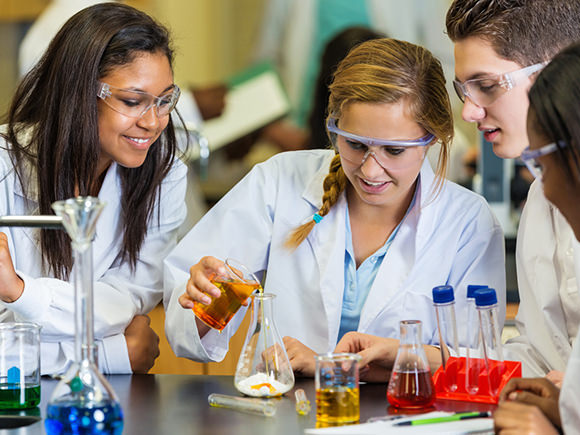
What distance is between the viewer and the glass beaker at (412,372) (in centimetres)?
152

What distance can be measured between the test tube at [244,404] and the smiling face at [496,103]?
0.84m

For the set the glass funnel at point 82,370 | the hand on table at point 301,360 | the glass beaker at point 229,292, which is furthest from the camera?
the hand on table at point 301,360

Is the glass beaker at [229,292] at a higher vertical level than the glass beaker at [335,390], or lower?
higher

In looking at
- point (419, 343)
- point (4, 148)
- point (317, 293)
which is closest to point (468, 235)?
point (317, 293)

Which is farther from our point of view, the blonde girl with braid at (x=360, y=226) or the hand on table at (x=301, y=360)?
the blonde girl with braid at (x=360, y=226)

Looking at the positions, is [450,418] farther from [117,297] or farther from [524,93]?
[117,297]

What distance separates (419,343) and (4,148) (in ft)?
4.17

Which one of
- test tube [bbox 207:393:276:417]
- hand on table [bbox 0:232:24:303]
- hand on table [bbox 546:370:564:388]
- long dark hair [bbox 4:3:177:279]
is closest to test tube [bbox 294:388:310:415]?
Result: test tube [bbox 207:393:276:417]

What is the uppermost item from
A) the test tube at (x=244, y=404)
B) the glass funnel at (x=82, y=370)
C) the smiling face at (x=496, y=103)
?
the smiling face at (x=496, y=103)

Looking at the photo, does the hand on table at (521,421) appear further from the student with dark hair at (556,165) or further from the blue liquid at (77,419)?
the blue liquid at (77,419)

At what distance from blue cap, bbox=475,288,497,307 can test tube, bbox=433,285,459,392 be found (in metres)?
0.06

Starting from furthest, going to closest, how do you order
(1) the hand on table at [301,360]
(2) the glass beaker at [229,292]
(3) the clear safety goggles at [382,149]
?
(3) the clear safety goggles at [382,149] < (1) the hand on table at [301,360] < (2) the glass beaker at [229,292]

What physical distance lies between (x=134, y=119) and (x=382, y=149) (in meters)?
0.67

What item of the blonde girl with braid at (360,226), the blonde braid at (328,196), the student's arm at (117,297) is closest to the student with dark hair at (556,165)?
the blonde girl with braid at (360,226)
